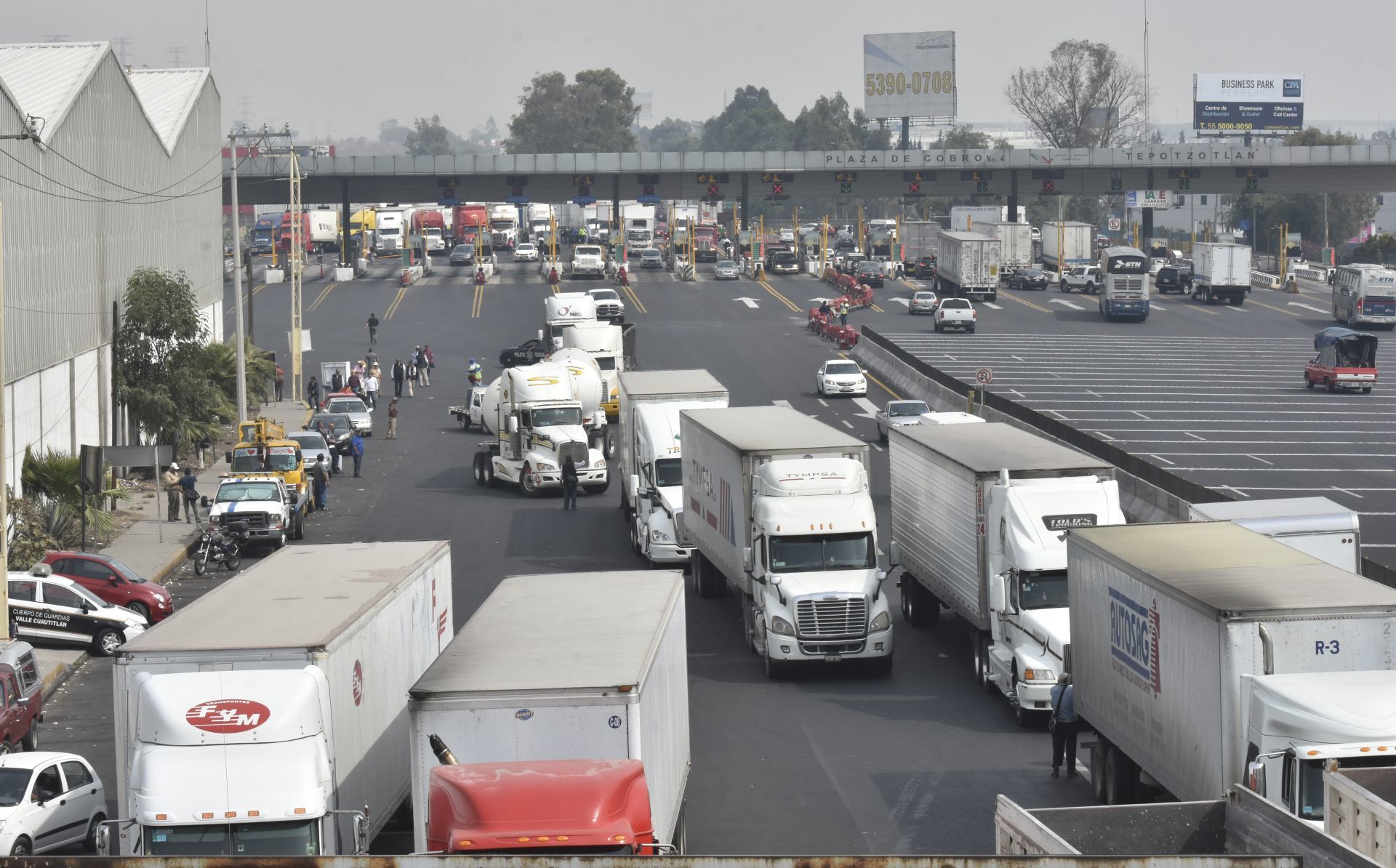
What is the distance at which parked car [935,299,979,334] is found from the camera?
245ft

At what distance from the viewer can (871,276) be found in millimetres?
96750

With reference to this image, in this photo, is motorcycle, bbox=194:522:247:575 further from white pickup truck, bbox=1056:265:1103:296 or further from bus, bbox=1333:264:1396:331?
white pickup truck, bbox=1056:265:1103:296

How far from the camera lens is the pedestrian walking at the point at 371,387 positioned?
194 feet

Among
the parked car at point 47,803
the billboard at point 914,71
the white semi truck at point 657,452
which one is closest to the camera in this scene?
the parked car at point 47,803

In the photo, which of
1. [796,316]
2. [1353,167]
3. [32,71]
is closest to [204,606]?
[32,71]

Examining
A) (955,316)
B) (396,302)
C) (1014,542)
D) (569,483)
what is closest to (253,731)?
(1014,542)

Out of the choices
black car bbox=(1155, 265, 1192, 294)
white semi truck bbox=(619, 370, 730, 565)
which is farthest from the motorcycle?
black car bbox=(1155, 265, 1192, 294)

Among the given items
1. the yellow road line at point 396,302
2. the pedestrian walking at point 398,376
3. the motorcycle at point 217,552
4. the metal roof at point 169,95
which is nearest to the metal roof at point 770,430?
the motorcycle at point 217,552

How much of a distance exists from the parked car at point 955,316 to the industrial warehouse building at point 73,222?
1271 inches

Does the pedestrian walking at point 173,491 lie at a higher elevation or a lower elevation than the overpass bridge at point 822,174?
lower

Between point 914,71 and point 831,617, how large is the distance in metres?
129

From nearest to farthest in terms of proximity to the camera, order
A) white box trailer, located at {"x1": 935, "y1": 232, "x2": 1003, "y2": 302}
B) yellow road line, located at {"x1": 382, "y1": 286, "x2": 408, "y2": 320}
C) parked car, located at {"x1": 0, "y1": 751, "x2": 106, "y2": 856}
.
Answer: parked car, located at {"x1": 0, "y1": 751, "x2": 106, "y2": 856}, yellow road line, located at {"x1": 382, "y1": 286, "x2": 408, "y2": 320}, white box trailer, located at {"x1": 935, "y1": 232, "x2": 1003, "y2": 302}

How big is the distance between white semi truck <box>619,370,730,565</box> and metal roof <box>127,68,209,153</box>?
2856 centimetres

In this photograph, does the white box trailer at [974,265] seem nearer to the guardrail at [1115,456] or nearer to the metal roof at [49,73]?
the guardrail at [1115,456]
